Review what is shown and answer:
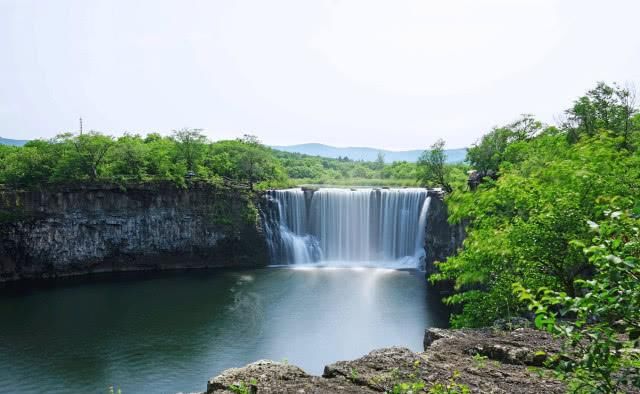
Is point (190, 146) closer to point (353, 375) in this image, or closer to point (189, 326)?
point (189, 326)

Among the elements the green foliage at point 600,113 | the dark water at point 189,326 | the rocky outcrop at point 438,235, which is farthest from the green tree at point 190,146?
the green foliage at point 600,113

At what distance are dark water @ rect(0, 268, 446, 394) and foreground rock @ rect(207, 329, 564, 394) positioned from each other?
13366 mm

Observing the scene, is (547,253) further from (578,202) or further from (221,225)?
(221,225)

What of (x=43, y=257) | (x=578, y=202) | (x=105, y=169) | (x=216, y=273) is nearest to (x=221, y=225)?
(x=216, y=273)

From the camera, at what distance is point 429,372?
7984 millimetres

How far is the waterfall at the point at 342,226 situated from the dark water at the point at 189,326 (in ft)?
22.8

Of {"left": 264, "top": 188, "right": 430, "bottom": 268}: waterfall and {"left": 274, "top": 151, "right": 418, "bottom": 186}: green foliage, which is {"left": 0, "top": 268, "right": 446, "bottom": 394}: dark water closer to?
{"left": 264, "top": 188, "right": 430, "bottom": 268}: waterfall

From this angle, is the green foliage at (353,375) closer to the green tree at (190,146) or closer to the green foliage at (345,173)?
the green tree at (190,146)

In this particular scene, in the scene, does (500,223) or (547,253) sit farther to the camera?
(500,223)

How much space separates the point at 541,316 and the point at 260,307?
97.2 ft

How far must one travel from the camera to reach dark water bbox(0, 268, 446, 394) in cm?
2200

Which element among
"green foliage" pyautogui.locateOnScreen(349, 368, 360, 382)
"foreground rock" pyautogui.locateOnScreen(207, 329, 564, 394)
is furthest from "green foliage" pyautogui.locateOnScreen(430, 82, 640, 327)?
"green foliage" pyautogui.locateOnScreen(349, 368, 360, 382)

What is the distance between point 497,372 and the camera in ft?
25.9

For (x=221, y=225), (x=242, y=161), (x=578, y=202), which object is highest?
(x=242, y=161)
